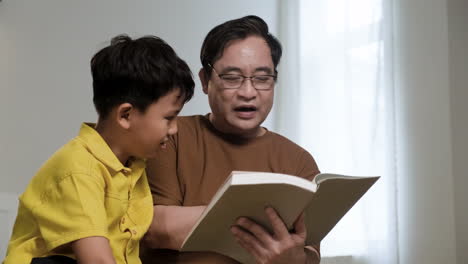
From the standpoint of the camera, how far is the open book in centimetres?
124

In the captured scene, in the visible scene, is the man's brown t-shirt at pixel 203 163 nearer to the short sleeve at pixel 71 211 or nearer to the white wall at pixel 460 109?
the short sleeve at pixel 71 211

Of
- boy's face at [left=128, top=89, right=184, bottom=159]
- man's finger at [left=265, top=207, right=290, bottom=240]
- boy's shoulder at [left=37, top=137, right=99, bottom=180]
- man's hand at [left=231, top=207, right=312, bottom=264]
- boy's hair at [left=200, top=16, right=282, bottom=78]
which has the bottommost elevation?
man's hand at [left=231, top=207, right=312, bottom=264]

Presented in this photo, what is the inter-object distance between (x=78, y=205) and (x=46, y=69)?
1977mm

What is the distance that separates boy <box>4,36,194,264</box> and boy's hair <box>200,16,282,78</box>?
28cm

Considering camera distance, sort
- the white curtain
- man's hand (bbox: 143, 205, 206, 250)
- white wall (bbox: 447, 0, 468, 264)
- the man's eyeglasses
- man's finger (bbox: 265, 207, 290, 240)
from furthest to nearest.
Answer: the white curtain, white wall (bbox: 447, 0, 468, 264), the man's eyeglasses, man's hand (bbox: 143, 205, 206, 250), man's finger (bbox: 265, 207, 290, 240)

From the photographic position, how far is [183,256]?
1618 mm

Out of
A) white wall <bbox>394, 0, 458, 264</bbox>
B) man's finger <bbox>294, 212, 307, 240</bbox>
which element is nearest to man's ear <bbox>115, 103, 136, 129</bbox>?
man's finger <bbox>294, 212, 307, 240</bbox>

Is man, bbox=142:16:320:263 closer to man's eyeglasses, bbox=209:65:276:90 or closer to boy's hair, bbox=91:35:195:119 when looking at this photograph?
man's eyeglasses, bbox=209:65:276:90

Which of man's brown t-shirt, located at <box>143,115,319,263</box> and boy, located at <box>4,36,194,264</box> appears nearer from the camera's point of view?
boy, located at <box>4,36,194,264</box>

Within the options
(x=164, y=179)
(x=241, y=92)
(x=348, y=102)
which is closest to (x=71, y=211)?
(x=164, y=179)

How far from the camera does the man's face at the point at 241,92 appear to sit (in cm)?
173

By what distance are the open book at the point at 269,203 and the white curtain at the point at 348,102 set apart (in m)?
1.70

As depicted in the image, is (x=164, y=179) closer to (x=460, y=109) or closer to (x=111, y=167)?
(x=111, y=167)

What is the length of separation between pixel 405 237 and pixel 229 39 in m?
1.83
